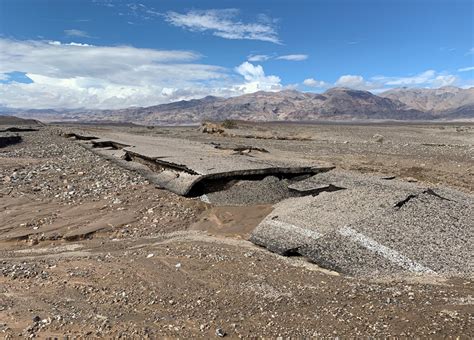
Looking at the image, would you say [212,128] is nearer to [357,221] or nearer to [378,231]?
[357,221]

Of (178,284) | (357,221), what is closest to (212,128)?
(357,221)

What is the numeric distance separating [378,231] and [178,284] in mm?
2811

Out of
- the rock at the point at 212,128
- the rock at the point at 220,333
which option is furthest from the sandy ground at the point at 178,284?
the rock at the point at 212,128

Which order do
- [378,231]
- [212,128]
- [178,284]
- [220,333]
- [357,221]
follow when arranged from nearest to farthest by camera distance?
1. [220,333]
2. [178,284]
3. [378,231]
4. [357,221]
5. [212,128]

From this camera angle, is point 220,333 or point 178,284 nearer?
point 220,333

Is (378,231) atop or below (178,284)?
atop

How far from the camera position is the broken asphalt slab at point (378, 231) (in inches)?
216

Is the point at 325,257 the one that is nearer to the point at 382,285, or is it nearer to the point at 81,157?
the point at 382,285

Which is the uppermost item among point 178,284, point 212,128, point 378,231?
point 378,231

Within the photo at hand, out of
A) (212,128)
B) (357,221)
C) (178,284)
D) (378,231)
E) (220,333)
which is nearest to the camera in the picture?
(220,333)

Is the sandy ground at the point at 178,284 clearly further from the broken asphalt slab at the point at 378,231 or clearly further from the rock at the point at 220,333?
the broken asphalt slab at the point at 378,231

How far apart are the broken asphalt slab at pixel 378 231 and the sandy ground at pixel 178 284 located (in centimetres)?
24

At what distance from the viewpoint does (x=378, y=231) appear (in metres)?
6.14

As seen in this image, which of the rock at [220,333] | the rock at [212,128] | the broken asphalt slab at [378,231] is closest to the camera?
the rock at [220,333]
